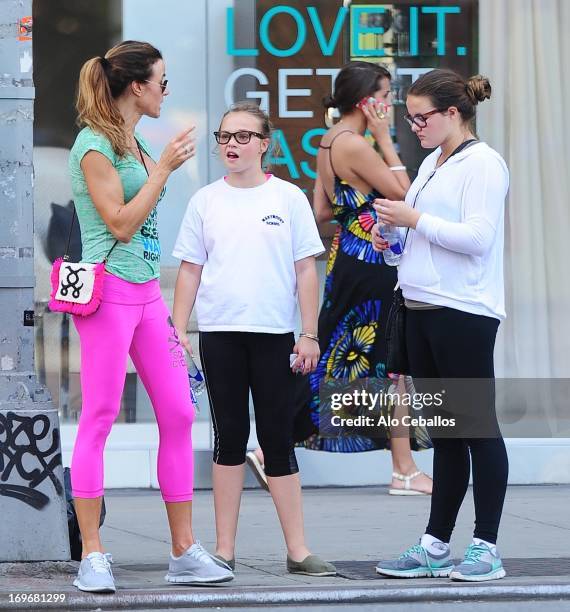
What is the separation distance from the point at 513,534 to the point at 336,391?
1454 mm

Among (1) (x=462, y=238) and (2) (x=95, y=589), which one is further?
(1) (x=462, y=238)

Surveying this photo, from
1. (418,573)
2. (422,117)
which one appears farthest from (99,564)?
(422,117)

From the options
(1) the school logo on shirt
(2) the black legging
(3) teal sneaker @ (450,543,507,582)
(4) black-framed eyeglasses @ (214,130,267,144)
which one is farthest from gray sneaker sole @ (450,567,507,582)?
(4) black-framed eyeglasses @ (214,130,267,144)

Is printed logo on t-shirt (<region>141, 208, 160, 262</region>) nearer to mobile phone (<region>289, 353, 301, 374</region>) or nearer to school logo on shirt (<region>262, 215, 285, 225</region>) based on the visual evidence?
school logo on shirt (<region>262, 215, 285, 225</region>)

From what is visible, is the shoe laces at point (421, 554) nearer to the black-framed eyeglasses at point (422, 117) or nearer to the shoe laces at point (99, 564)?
the shoe laces at point (99, 564)

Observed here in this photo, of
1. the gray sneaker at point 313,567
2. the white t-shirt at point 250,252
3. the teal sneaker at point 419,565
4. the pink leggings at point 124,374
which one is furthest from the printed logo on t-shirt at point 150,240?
the teal sneaker at point 419,565

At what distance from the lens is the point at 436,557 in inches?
217

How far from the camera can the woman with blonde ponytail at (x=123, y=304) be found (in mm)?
5172

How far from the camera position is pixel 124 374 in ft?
17.5

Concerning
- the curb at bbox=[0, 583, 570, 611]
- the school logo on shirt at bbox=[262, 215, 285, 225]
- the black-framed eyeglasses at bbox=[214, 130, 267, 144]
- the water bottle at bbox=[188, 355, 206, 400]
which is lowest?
the curb at bbox=[0, 583, 570, 611]

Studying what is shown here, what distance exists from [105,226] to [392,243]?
1.12 metres

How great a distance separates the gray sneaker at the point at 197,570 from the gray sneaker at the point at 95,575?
28 centimetres

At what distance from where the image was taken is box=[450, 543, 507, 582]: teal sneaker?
5309 mm

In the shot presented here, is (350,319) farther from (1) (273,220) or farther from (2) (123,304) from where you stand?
(2) (123,304)
